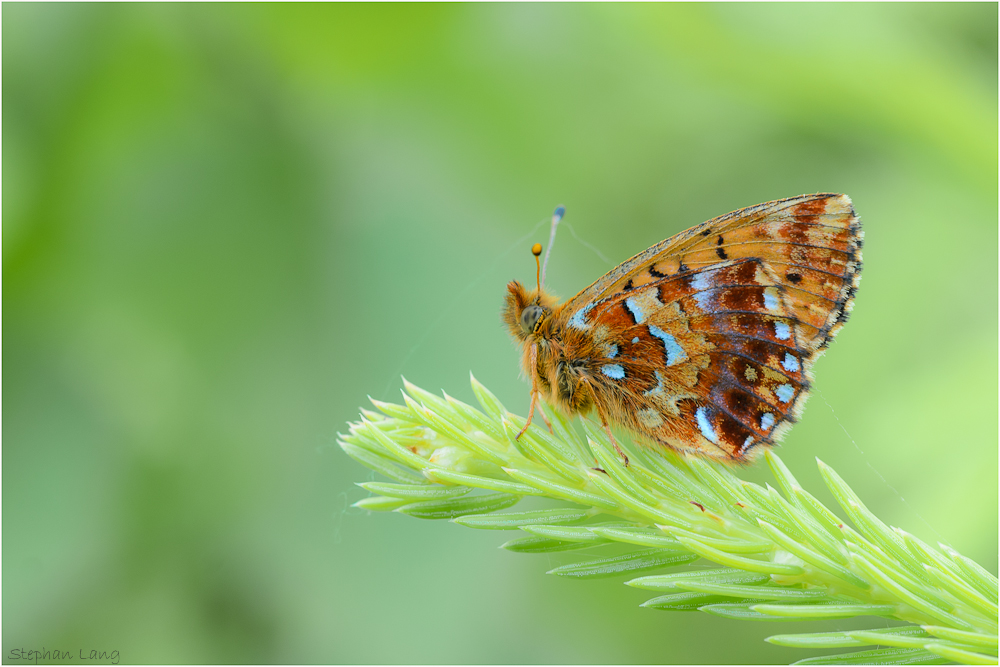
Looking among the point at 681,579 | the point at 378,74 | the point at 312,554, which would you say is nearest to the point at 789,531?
the point at 681,579

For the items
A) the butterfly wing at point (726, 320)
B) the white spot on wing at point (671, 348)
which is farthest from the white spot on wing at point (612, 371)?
the white spot on wing at point (671, 348)

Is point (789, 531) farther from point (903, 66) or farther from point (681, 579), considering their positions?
point (903, 66)

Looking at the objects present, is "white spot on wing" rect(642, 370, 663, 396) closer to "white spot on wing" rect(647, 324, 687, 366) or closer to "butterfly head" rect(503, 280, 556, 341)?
"white spot on wing" rect(647, 324, 687, 366)

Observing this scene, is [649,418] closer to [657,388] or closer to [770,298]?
[657,388]

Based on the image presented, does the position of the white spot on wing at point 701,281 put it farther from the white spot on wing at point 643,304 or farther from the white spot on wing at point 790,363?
the white spot on wing at point 790,363

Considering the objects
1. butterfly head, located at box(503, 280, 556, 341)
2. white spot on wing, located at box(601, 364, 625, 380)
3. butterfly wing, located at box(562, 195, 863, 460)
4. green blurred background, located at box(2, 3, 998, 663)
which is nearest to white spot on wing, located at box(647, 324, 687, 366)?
butterfly wing, located at box(562, 195, 863, 460)

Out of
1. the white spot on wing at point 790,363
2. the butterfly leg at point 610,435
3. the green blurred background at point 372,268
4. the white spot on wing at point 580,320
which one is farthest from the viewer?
the green blurred background at point 372,268

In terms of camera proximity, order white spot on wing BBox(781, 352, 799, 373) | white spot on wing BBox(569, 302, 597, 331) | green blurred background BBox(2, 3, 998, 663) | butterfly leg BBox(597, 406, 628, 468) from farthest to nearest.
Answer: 1. green blurred background BBox(2, 3, 998, 663)
2. white spot on wing BBox(569, 302, 597, 331)
3. white spot on wing BBox(781, 352, 799, 373)
4. butterfly leg BBox(597, 406, 628, 468)
